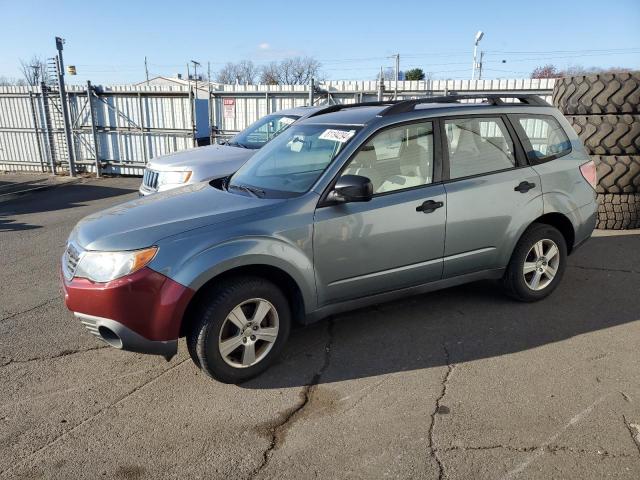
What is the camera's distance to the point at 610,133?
6.97m

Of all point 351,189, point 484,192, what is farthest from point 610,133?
point 351,189

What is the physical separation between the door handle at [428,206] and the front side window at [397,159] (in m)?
0.17

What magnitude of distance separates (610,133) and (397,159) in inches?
184

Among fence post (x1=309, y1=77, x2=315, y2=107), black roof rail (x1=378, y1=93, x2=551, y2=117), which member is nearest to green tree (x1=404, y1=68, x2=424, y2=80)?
fence post (x1=309, y1=77, x2=315, y2=107)

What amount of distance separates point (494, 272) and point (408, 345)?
3.70 ft

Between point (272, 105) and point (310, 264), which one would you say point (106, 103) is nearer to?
point (272, 105)

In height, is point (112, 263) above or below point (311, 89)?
below

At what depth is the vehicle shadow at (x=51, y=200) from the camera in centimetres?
889

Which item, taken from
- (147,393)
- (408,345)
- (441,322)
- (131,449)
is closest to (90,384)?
(147,393)

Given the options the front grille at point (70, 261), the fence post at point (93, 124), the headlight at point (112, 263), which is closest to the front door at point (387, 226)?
the headlight at point (112, 263)

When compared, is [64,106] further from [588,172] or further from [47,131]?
[588,172]

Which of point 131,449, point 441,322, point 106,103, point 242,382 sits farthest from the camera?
point 106,103

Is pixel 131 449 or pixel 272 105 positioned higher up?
pixel 272 105

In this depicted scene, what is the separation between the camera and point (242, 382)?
3426 millimetres
